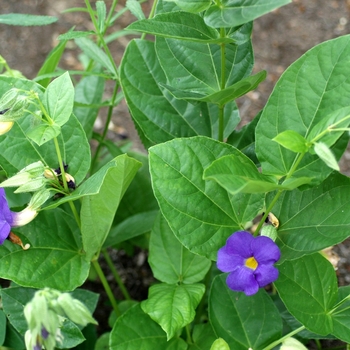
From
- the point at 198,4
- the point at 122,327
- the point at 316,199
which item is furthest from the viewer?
the point at 122,327

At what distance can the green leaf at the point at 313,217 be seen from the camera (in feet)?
3.81

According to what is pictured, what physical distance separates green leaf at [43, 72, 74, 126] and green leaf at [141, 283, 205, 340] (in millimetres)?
478

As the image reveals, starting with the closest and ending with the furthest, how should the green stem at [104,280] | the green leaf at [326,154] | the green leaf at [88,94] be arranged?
the green leaf at [326,154] < the green stem at [104,280] < the green leaf at [88,94]

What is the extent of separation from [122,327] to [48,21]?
805mm

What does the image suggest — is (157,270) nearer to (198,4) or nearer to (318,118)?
(318,118)

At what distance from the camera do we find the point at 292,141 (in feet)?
3.41

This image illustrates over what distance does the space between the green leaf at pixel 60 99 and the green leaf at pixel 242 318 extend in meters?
0.55

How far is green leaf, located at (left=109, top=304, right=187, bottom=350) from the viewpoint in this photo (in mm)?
1316

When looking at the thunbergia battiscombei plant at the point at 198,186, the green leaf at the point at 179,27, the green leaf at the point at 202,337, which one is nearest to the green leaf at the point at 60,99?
the thunbergia battiscombei plant at the point at 198,186

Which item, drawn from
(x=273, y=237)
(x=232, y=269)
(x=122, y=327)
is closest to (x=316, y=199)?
(x=273, y=237)

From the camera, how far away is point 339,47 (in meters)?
1.16

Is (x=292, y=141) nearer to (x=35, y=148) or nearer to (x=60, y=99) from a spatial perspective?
(x=60, y=99)

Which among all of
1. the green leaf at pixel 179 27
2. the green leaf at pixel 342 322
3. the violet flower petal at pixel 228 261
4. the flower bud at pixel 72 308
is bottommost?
the green leaf at pixel 342 322

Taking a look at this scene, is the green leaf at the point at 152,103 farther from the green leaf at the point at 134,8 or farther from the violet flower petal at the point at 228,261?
the violet flower petal at the point at 228,261
